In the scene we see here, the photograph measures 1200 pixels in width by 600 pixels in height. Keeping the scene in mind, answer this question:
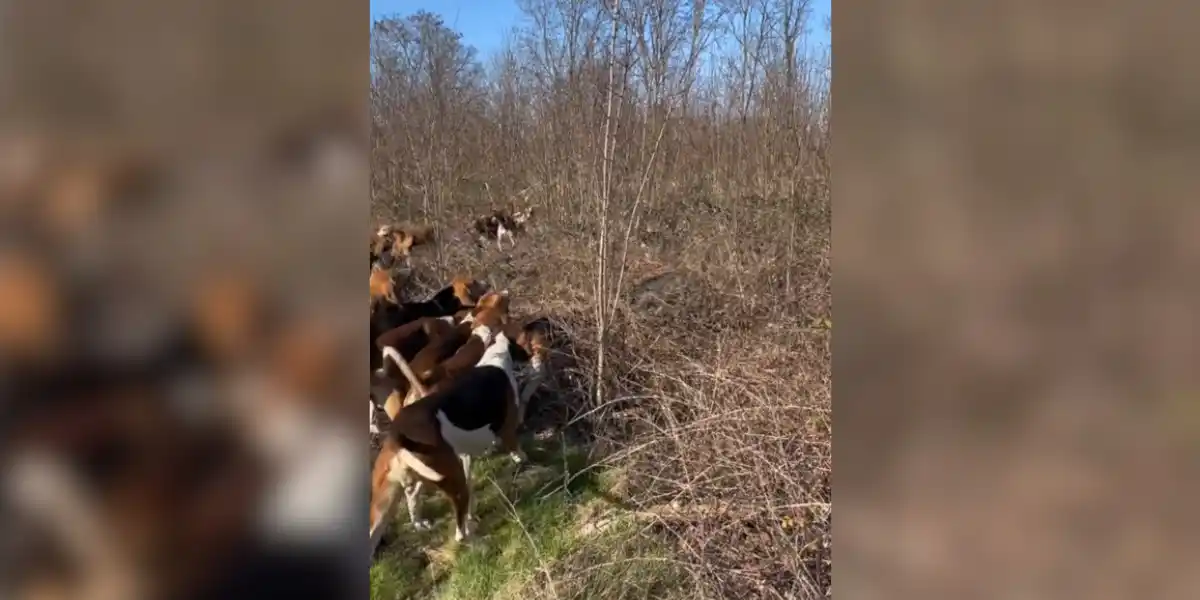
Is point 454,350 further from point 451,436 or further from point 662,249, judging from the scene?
point 662,249

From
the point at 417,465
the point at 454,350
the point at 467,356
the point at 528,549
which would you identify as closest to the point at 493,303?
the point at 454,350

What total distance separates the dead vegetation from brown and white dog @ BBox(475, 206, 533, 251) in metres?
0.36

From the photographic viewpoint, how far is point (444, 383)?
4.74 meters

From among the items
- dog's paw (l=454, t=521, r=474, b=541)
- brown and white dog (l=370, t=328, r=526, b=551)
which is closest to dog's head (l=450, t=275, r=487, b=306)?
brown and white dog (l=370, t=328, r=526, b=551)

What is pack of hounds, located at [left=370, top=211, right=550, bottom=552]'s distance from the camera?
12.8 feet

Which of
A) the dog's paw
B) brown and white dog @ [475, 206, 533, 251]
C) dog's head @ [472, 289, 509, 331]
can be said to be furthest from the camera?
brown and white dog @ [475, 206, 533, 251]

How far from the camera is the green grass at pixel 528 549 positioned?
3.34 meters

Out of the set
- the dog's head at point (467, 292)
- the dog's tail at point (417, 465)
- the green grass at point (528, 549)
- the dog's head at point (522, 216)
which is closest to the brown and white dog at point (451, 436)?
the dog's tail at point (417, 465)

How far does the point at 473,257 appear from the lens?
8719 millimetres
